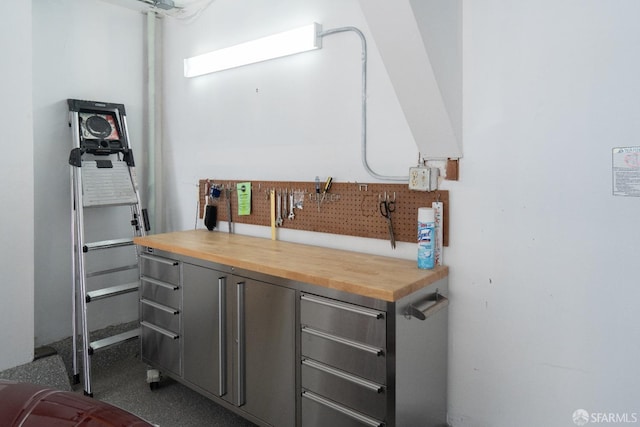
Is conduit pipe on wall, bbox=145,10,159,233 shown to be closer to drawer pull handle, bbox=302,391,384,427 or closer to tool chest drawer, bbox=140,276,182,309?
tool chest drawer, bbox=140,276,182,309

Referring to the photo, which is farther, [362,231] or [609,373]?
[362,231]

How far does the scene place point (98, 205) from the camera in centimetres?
265

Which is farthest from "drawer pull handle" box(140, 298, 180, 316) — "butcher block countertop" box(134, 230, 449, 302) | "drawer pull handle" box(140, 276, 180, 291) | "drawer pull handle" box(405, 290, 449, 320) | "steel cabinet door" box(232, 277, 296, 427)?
"drawer pull handle" box(405, 290, 449, 320)

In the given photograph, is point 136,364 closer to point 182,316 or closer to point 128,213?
point 182,316

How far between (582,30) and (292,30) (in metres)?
1.43

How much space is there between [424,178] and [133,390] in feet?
6.98

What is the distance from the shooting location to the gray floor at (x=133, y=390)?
2.21 m

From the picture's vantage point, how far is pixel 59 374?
2445mm

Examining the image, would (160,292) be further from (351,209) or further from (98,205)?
(351,209)

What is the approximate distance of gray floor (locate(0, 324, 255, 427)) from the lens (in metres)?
2.21

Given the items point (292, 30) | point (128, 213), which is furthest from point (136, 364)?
point (292, 30)

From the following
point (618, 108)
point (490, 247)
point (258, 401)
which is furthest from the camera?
point (258, 401)

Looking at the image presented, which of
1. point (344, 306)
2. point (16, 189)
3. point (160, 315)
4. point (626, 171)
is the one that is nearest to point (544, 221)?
point (626, 171)

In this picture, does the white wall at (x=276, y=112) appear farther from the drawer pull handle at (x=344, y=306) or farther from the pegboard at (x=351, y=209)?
the drawer pull handle at (x=344, y=306)
